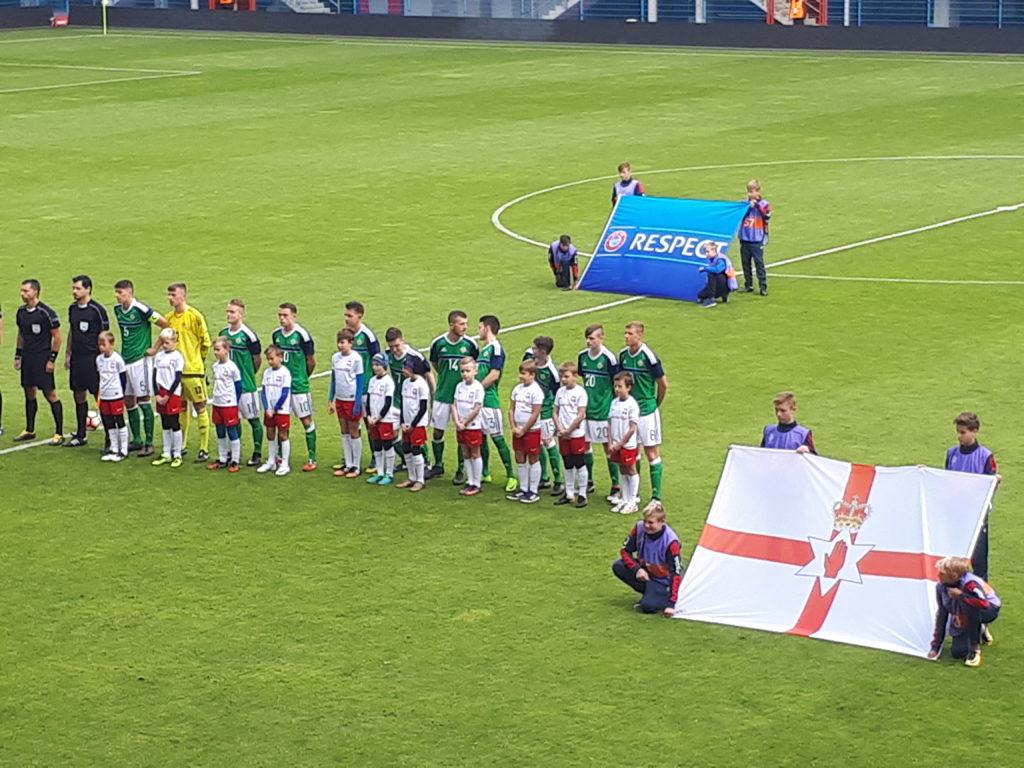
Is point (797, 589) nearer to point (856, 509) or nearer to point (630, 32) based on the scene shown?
point (856, 509)

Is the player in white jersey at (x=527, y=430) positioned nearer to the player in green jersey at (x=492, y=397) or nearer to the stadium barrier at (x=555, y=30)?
the player in green jersey at (x=492, y=397)

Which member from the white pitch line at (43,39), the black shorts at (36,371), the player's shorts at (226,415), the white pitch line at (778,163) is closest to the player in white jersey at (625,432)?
the player's shorts at (226,415)

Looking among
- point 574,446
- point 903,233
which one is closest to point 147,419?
point 574,446

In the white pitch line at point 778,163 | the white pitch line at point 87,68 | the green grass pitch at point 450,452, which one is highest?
the white pitch line at point 87,68

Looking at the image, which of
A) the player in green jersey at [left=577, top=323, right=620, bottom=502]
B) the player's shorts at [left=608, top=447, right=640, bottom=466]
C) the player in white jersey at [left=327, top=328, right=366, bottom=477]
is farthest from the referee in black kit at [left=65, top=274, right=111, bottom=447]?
the player's shorts at [left=608, top=447, right=640, bottom=466]

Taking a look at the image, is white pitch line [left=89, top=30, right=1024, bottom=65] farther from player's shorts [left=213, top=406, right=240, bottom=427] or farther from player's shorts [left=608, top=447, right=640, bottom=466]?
player's shorts [left=608, top=447, right=640, bottom=466]

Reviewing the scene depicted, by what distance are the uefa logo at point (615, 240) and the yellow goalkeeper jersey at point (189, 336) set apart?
9.86 meters

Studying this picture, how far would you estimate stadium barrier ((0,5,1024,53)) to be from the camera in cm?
6481

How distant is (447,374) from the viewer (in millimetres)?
20547

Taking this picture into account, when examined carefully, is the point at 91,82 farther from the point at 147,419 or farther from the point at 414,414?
the point at 414,414

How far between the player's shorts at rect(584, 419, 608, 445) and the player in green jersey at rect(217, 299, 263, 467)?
3781 mm

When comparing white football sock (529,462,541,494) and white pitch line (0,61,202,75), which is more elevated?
white pitch line (0,61,202,75)

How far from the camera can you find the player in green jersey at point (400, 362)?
19938 mm

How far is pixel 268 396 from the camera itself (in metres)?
20.6
